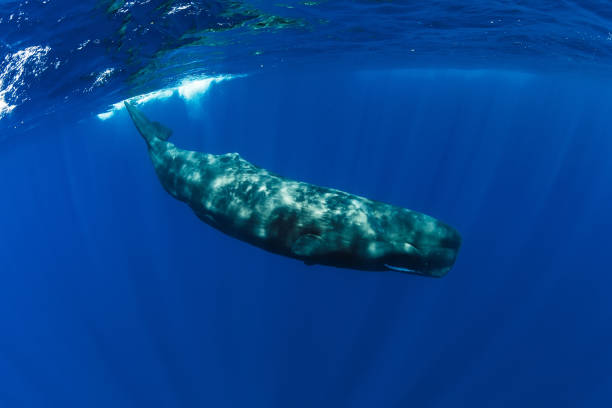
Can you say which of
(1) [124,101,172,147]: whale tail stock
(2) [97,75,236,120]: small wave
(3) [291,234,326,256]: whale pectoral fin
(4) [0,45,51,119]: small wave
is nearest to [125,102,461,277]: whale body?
(3) [291,234,326,256]: whale pectoral fin

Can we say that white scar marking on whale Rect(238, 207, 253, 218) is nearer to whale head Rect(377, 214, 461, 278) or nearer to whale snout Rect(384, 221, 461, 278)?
whale head Rect(377, 214, 461, 278)

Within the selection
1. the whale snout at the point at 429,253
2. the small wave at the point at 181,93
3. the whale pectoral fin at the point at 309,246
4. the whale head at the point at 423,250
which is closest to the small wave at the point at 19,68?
the small wave at the point at 181,93

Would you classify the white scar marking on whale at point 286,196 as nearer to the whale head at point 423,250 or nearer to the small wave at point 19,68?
the whale head at point 423,250

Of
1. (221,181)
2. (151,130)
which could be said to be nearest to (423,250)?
(221,181)

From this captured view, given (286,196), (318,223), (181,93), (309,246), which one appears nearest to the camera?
(309,246)

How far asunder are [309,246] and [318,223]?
1.50 ft

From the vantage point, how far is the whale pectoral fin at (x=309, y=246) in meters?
4.72

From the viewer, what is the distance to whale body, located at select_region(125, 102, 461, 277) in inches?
179

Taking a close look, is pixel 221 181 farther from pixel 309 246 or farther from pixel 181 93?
pixel 181 93

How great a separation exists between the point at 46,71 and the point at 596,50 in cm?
3010

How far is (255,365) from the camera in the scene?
17.5m

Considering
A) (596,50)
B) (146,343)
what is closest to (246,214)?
(146,343)

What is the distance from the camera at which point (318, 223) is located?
197 inches

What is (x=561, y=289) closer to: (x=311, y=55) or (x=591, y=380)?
(x=591, y=380)
